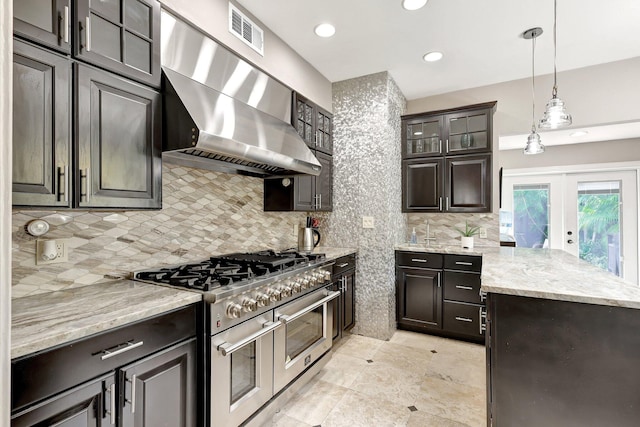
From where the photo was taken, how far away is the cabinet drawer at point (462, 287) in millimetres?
3129

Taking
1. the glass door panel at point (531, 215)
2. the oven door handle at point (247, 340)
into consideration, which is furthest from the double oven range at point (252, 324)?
the glass door panel at point (531, 215)

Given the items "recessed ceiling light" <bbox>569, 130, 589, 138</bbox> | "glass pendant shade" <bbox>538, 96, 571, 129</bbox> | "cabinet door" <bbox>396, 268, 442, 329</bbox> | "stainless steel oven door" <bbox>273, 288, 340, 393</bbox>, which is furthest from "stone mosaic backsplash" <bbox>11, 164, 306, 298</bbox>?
"recessed ceiling light" <bbox>569, 130, 589, 138</bbox>

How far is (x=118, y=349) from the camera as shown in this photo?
3.85 feet

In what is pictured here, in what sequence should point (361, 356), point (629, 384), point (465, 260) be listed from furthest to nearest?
point (465, 260)
point (361, 356)
point (629, 384)

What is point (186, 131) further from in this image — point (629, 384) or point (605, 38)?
point (605, 38)

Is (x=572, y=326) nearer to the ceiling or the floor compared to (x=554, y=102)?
nearer to the floor

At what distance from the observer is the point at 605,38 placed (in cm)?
266

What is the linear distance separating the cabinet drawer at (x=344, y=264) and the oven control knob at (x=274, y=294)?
1046 mm

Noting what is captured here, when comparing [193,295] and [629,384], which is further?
[193,295]

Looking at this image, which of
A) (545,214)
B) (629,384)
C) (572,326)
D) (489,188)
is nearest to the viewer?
(629,384)

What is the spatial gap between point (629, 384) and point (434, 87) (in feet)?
10.7

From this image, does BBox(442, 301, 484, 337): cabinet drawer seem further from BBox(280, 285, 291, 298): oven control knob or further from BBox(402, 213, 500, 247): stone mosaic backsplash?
BBox(280, 285, 291, 298): oven control knob

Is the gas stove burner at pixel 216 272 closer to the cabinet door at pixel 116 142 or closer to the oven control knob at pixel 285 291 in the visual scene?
→ the oven control knob at pixel 285 291

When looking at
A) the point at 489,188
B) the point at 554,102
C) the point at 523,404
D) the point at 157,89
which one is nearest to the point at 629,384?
the point at 523,404
